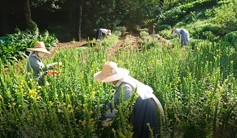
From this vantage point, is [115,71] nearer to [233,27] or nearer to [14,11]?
[233,27]

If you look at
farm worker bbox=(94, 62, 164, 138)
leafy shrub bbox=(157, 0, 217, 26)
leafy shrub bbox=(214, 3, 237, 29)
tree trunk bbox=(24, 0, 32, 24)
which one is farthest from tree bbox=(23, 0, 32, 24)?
farm worker bbox=(94, 62, 164, 138)

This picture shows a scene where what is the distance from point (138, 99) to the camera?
2627mm

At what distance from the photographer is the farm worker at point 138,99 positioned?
103 inches

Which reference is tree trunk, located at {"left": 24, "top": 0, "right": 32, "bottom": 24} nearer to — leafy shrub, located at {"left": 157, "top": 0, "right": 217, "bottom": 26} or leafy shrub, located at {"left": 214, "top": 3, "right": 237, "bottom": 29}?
leafy shrub, located at {"left": 157, "top": 0, "right": 217, "bottom": 26}

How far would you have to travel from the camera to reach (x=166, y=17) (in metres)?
17.5

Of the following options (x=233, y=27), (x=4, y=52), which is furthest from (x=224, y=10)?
(x=4, y=52)

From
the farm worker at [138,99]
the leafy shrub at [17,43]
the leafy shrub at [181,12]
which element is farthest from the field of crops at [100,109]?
the leafy shrub at [181,12]

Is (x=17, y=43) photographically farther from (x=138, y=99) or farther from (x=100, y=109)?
(x=138, y=99)

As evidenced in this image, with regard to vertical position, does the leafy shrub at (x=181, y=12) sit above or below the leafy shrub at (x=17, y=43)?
above

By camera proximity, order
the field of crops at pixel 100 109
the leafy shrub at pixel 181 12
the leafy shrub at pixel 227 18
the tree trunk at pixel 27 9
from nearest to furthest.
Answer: the field of crops at pixel 100 109, the leafy shrub at pixel 227 18, the tree trunk at pixel 27 9, the leafy shrub at pixel 181 12

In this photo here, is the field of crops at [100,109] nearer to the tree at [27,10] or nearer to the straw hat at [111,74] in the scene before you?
the straw hat at [111,74]

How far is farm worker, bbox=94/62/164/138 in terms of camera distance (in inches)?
103

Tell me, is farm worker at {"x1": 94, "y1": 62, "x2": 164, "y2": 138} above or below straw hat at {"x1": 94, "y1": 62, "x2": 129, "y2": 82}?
below

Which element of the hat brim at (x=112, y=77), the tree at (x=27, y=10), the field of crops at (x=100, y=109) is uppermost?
the tree at (x=27, y=10)
